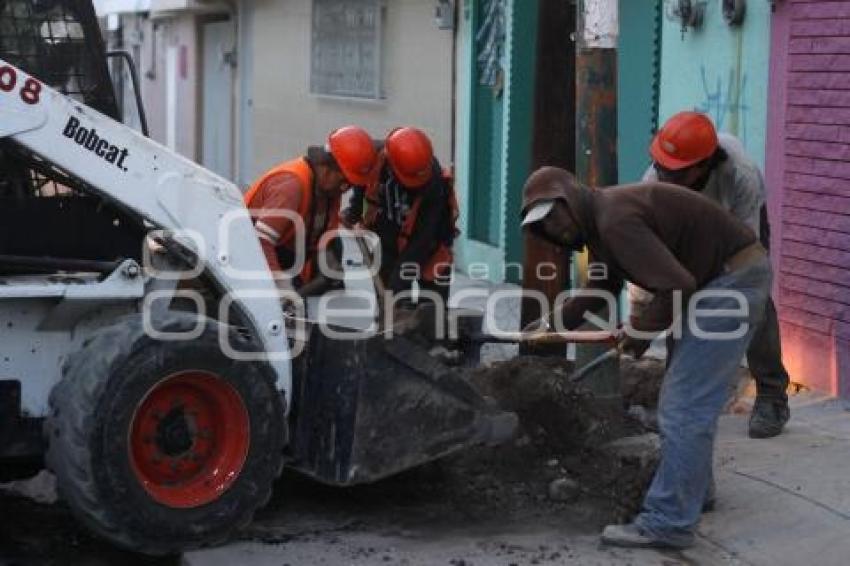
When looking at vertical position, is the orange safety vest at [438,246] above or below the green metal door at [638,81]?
below

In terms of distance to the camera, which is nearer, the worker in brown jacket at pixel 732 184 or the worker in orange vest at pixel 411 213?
the worker in brown jacket at pixel 732 184

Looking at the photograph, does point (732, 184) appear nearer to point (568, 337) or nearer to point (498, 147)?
point (568, 337)

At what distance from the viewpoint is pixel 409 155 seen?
25.6 feet

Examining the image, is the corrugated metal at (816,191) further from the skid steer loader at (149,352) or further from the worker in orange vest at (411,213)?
the skid steer loader at (149,352)

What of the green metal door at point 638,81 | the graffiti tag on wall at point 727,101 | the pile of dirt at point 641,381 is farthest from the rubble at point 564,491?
the green metal door at point 638,81

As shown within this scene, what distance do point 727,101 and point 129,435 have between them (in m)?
5.05

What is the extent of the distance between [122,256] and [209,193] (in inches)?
16.6

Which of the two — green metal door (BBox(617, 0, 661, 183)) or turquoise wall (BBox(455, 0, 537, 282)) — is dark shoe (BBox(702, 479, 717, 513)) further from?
turquoise wall (BBox(455, 0, 537, 282))

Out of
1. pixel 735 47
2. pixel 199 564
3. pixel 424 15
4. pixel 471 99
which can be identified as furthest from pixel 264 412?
pixel 424 15

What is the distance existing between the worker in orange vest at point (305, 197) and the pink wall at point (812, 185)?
2.52m

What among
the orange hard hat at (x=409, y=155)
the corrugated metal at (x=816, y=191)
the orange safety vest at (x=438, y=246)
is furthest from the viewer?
the orange safety vest at (x=438, y=246)

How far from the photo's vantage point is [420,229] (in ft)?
26.7

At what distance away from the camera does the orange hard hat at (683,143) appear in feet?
21.5

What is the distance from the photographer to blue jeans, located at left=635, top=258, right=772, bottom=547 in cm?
561
